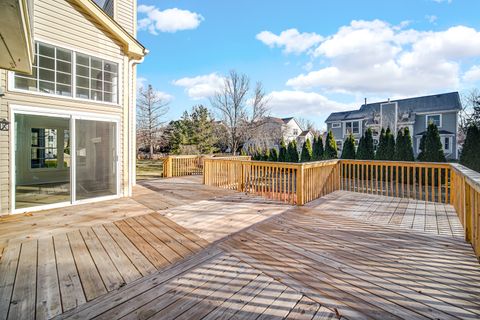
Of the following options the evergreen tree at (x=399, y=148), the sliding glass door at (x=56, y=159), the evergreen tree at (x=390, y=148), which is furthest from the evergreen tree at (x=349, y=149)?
the sliding glass door at (x=56, y=159)

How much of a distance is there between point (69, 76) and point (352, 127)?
2381 centimetres

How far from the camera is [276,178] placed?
251 inches

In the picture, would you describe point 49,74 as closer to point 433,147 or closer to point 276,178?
point 276,178

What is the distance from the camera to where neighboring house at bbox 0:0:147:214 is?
4.59m

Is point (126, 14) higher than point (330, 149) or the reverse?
higher

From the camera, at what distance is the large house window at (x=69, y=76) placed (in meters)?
4.70

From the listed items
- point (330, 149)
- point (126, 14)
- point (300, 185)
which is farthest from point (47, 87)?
point (330, 149)

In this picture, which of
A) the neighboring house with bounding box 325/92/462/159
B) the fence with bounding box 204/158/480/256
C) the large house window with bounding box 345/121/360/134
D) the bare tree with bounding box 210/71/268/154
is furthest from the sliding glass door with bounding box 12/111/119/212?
the large house window with bounding box 345/121/360/134

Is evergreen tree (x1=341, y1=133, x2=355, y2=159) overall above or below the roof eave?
below

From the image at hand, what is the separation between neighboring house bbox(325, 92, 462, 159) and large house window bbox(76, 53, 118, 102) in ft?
55.6

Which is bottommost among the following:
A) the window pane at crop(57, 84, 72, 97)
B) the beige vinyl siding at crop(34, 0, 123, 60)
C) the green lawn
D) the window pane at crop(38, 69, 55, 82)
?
the green lawn

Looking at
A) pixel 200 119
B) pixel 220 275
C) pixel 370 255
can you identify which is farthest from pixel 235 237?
pixel 200 119

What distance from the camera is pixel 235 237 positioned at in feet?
11.3

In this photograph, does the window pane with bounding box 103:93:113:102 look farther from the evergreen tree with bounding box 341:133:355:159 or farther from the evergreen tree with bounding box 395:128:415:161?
the evergreen tree with bounding box 395:128:415:161
